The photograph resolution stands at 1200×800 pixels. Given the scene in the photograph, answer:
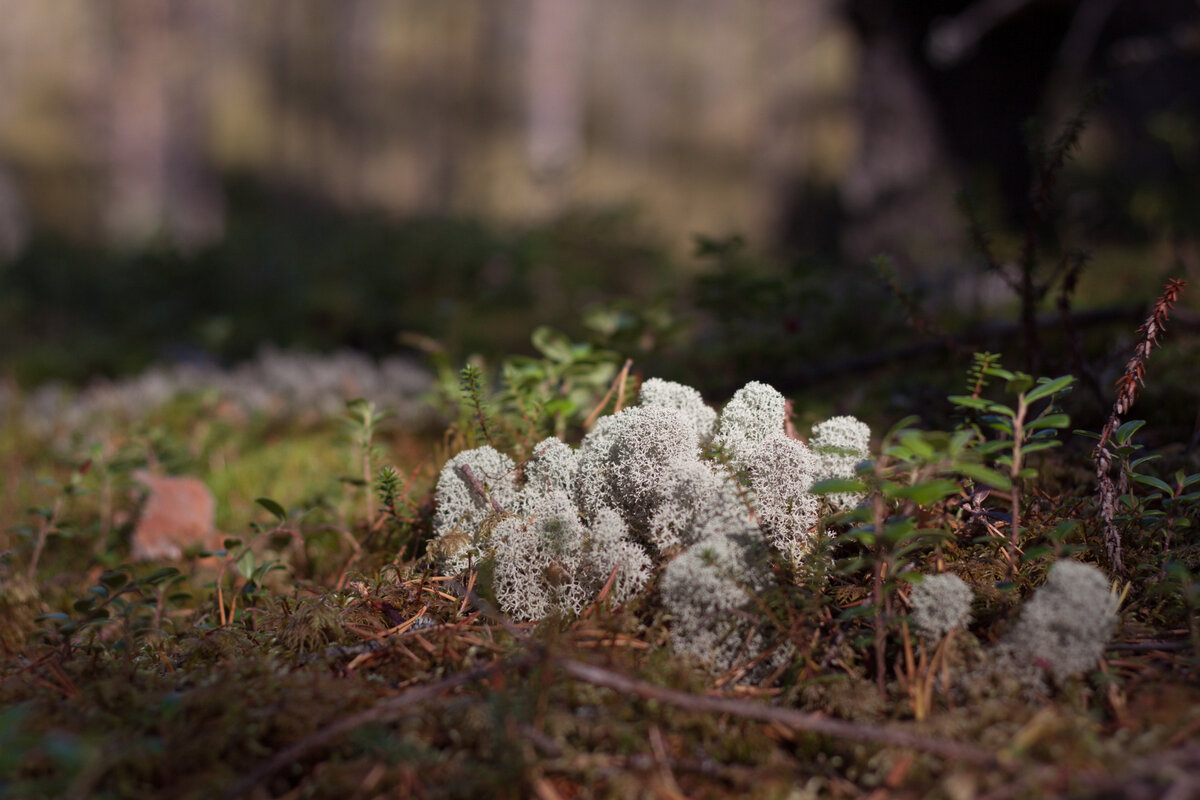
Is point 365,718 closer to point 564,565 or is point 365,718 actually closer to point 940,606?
point 564,565

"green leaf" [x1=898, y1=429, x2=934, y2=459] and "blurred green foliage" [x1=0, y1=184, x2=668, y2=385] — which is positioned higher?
"blurred green foliage" [x1=0, y1=184, x2=668, y2=385]

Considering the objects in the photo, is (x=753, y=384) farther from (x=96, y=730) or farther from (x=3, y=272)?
(x=3, y=272)

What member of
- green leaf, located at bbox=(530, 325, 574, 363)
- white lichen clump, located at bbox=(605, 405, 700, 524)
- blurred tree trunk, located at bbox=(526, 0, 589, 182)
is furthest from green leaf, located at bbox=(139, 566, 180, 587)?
blurred tree trunk, located at bbox=(526, 0, 589, 182)

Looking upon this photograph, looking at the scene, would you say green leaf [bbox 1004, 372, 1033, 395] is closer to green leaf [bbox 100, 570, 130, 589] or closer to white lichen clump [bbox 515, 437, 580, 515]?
white lichen clump [bbox 515, 437, 580, 515]

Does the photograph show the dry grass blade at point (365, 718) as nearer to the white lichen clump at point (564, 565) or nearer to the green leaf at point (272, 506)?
the white lichen clump at point (564, 565)

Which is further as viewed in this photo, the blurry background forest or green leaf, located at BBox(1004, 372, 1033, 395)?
the blurry background forest

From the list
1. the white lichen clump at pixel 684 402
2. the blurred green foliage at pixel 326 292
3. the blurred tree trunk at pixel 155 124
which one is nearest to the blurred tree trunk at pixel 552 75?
the blurred tree trunk at pixel 155 124
